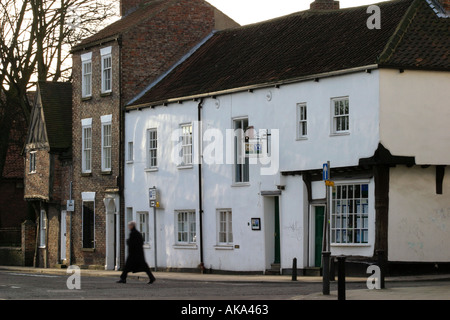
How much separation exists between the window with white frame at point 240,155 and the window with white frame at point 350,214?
17.0 ft

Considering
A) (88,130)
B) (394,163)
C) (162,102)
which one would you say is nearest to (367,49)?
(394,163)

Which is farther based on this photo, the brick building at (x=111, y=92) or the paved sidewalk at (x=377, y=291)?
the brick building at (x=111, y=92)

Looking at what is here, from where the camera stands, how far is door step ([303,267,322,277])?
34594 millimetres

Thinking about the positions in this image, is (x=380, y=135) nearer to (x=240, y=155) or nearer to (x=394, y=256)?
(x=394, y=256)

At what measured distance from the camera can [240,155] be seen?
127 feet

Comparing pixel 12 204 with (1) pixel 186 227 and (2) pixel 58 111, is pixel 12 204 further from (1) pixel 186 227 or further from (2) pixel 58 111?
(1) pixel 186 227

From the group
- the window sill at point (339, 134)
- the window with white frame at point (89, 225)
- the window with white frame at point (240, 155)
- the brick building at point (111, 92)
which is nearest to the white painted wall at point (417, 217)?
the window sill at point (339, 134)

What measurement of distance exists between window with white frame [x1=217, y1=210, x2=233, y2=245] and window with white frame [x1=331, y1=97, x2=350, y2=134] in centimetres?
674

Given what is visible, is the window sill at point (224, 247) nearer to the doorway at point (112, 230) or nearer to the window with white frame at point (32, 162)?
the doorway at point (112, 230)

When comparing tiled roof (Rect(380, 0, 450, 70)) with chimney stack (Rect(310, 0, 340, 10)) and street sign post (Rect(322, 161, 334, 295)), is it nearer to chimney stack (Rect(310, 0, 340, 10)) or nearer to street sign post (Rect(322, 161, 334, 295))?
street sign post (Rect(322, 161, 334, 295))

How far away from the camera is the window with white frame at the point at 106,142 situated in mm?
47178

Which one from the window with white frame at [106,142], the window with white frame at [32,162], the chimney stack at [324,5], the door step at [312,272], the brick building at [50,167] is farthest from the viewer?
the window with white frame at [32,162]

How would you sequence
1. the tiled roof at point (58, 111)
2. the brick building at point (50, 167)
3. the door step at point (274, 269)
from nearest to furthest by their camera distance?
the door step at point (274, 269)
the brick building at point (50, 167)
the tiled roof at point (58, 111)

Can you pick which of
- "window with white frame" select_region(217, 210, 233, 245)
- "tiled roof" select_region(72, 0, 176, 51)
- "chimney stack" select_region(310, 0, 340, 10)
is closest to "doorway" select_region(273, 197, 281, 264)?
"window with white frame" select_region(217, 210, 233, 245)
